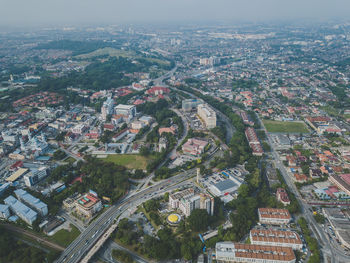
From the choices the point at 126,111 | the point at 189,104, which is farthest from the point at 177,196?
the point at 189,104

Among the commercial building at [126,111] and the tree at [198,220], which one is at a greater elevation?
the tree at [198,220]

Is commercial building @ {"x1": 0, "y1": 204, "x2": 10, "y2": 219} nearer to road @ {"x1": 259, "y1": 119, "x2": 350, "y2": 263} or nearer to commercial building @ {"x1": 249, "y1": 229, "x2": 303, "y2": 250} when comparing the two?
commercial building @ {"x1": 249, "y1": 229, "x2": 303, "y2": 250}

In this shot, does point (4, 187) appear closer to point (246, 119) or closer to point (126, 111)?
point (126, 111)

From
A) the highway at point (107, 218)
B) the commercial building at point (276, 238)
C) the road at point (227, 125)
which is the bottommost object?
the road at point (227, 125)

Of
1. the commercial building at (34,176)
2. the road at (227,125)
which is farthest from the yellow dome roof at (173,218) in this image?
the road at (227,125)

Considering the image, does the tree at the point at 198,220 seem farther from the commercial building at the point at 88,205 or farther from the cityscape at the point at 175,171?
the commercial building at the point at 88,205

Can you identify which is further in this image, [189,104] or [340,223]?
[189,104]
